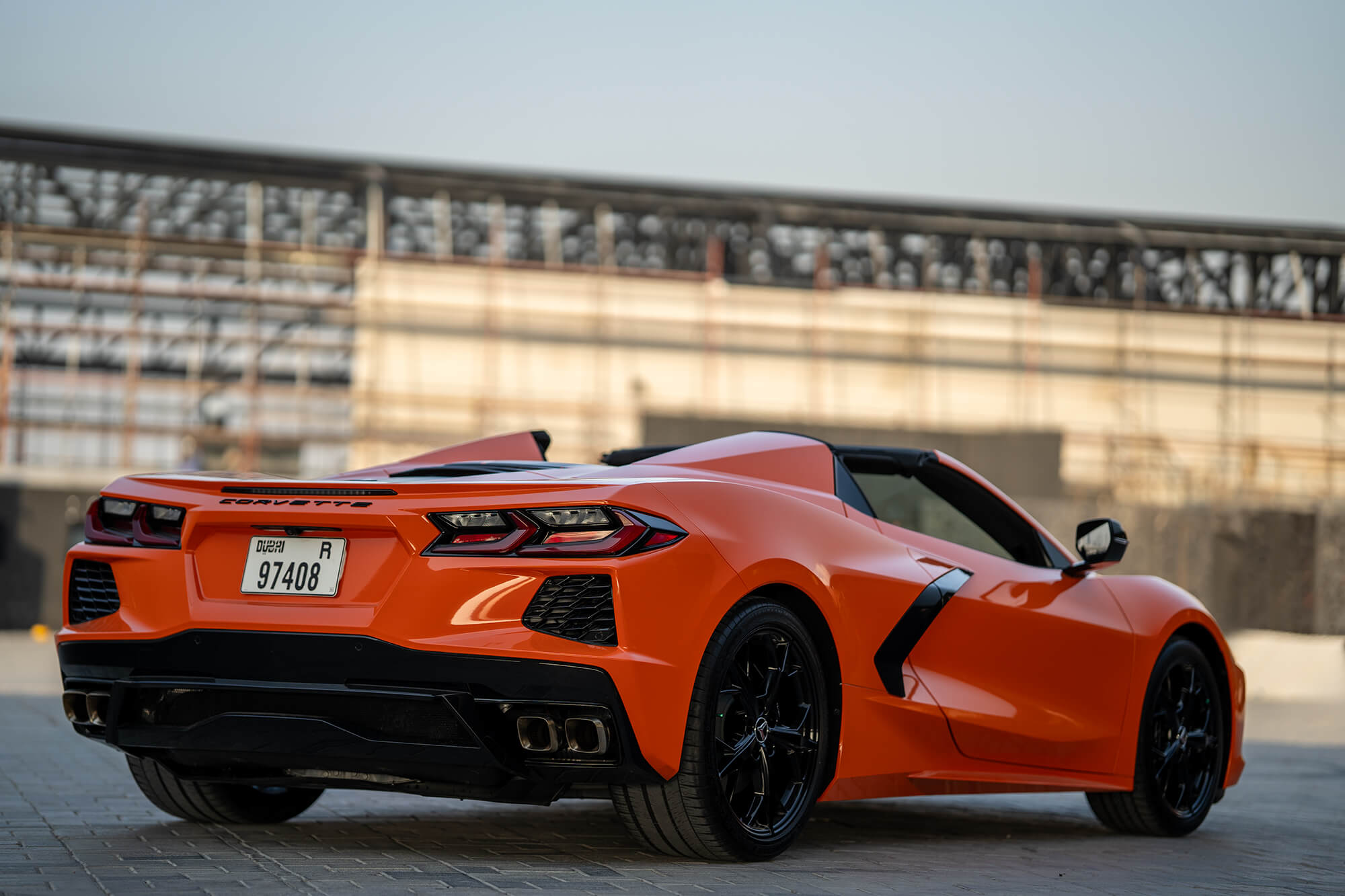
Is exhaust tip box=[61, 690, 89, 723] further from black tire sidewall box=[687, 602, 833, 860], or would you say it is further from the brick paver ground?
black tire sidewall box=[687, 602, 833, 860]

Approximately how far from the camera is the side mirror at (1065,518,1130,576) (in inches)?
214

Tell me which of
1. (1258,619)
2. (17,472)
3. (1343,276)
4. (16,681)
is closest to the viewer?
(16,681)

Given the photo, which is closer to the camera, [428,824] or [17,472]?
[428,824]

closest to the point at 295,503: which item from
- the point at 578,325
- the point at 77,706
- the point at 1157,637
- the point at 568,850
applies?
the point at 77,706

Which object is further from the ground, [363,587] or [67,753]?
[363,587]

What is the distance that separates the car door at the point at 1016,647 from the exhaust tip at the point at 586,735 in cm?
126

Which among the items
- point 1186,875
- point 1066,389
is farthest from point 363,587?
point 1066,389

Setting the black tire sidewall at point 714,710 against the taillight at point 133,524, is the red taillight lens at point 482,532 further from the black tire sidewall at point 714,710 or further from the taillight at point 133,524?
the taillight at point 133,524

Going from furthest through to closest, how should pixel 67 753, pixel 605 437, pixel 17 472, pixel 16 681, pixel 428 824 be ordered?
pixel 605 437 < pixel 17 472 < pixel 16 681 < pixel 67 753 < pixel 428 824

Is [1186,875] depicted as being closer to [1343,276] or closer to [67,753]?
[67,753]

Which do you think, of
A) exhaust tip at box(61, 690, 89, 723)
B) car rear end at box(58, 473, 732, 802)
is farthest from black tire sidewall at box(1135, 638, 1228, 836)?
exhaust tip at box(61, 690, 89, 723)

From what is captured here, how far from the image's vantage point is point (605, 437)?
31516mm

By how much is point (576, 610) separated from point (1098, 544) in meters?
2.42

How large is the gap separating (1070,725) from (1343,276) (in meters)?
32.3
